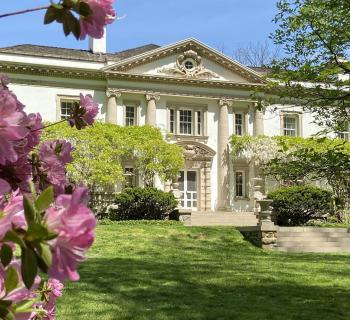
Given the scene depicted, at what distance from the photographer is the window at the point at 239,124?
114 feet

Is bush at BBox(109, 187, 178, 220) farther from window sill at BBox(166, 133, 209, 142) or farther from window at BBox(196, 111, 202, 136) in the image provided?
window at BBox(196, 111, 202, 136)

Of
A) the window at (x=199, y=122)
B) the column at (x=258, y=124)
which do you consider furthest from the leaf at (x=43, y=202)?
the column at (x=258, y=124)

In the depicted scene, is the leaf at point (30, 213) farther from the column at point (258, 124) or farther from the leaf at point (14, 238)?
the column at point (258, 124)

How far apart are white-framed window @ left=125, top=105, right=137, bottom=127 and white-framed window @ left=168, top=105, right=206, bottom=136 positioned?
6.97ft

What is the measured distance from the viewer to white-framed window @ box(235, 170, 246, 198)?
111 feet

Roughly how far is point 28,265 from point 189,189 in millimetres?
32614

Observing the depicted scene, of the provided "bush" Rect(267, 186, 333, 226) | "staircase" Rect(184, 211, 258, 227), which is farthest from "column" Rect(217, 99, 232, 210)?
"bush" Rect(267, 186, 333, 226)

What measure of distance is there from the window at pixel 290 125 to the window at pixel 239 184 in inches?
163

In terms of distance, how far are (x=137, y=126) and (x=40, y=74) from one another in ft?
20.7

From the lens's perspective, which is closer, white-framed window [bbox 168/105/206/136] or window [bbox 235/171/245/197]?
white-framed window [bbox 168/105/206/136]

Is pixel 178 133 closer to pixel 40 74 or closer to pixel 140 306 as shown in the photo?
pixel 40 74

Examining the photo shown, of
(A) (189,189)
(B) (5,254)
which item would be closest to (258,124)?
(A) (189,189)

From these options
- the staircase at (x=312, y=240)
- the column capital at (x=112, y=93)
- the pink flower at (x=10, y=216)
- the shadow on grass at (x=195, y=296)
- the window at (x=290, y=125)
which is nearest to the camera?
the pink flower at (x=10, y=216)

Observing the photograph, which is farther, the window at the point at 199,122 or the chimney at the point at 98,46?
the chimney at the point at 98,46
